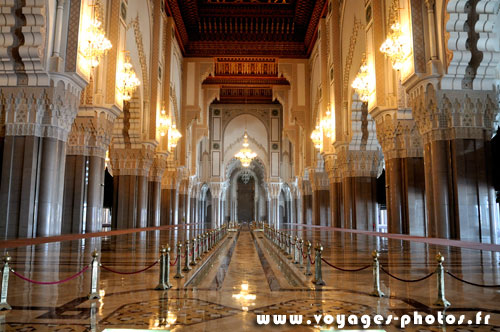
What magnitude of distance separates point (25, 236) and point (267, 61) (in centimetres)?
1395

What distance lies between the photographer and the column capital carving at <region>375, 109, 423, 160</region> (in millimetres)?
8625

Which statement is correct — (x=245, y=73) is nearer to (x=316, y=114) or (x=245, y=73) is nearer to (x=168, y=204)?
(x=316, y=114)

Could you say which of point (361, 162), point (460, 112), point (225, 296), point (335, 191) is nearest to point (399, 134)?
point (460, 112)

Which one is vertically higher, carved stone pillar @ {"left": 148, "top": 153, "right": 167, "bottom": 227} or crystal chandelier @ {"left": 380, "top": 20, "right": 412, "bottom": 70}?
crystal chandelier @ {"left": 380, "top": 20, "right": 412, "bottom": 70}

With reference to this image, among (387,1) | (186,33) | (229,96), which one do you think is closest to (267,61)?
(186,33)

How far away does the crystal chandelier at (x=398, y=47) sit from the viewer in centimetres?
724

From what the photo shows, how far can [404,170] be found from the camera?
9.00 m

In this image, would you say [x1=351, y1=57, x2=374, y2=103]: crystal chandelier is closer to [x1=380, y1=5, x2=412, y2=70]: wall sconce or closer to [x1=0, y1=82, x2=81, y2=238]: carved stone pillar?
[x1=380, y1=5, x2=412, y2=70]: wall sconce

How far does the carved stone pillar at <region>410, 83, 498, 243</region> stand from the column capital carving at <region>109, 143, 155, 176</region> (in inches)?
316

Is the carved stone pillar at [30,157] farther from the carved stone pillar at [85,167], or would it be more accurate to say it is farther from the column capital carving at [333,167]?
the column capital carving at [333,167]

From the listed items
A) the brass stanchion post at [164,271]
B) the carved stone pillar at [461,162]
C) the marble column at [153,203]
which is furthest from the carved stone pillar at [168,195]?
the brass stanchion post at [164,271]

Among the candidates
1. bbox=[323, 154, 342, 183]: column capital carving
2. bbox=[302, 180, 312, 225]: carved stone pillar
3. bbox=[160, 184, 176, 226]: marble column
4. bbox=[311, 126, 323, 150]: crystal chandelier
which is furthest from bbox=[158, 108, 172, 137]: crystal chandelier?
bbox=[302, 180, 312, 225]: carved stone pillar

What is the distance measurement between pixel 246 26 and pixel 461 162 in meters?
11.8

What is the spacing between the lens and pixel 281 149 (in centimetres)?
2488
